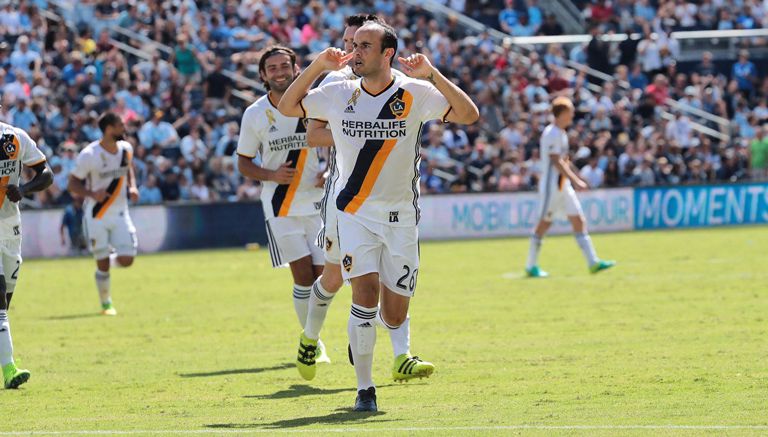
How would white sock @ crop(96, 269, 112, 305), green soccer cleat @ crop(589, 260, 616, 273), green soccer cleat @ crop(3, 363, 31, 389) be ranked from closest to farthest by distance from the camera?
green soccer cleat @ crop(3, 363, 31, 389)
white sock @ crop(96, 269, 112, 305)
green soccer cleat @ crop(589, 260, 616, 273)

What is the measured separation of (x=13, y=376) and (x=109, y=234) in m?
7.74

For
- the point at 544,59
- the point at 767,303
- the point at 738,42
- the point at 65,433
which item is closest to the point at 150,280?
the point at 767,303

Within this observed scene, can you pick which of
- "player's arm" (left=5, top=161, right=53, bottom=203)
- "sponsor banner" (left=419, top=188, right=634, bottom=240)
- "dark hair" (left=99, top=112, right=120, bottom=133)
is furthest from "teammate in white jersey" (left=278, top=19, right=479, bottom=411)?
"sponsor banner" (left=419, top=188, right=634, bottom=240)

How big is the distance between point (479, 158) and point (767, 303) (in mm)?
18674

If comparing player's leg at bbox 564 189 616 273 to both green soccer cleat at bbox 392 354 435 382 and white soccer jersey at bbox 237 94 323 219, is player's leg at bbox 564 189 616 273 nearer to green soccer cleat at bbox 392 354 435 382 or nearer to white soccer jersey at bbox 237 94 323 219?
white soccer jersey at bbox 237 94 323 219

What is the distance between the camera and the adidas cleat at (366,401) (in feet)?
30.8

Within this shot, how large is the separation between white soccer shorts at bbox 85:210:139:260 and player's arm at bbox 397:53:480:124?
10.2m

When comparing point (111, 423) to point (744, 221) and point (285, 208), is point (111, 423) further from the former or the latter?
point (744, 221)

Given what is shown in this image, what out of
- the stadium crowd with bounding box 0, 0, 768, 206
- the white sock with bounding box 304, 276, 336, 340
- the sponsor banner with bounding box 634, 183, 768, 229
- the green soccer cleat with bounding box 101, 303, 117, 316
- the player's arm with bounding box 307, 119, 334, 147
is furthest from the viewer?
the sponsor banner with bounding box 634, 183, 768, 229

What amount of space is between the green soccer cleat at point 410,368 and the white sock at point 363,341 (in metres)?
0.23

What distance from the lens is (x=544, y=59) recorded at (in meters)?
39.1

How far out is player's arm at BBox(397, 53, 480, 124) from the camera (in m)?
9.16

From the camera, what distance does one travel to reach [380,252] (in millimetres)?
9477

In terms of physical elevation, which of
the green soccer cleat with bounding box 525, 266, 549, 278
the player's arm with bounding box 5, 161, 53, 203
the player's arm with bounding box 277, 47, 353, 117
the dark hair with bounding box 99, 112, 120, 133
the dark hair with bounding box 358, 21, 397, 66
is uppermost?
the dark hair with bounding box 358, 21, 397, 66
